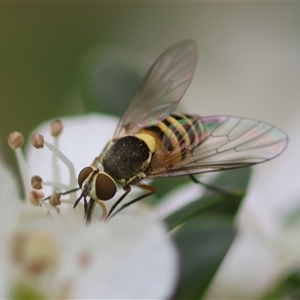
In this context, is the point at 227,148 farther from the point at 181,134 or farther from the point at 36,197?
the point at 36,197

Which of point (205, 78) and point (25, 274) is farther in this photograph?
point (205, 78)

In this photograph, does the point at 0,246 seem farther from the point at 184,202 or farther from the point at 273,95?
the point at 273,95

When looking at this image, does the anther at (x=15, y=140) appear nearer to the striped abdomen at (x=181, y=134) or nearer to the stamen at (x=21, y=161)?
the stamen at (x=21, y=161)

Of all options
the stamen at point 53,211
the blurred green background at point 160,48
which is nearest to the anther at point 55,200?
the stamen at point 53,211

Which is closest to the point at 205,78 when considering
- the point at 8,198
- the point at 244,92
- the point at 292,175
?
the point at 244,92

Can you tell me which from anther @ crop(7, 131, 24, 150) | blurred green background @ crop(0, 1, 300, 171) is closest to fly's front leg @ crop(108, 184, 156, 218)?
anther @ crop(7, 131, 24, 150)

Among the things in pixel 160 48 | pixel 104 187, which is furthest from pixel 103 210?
pixel 160 48
